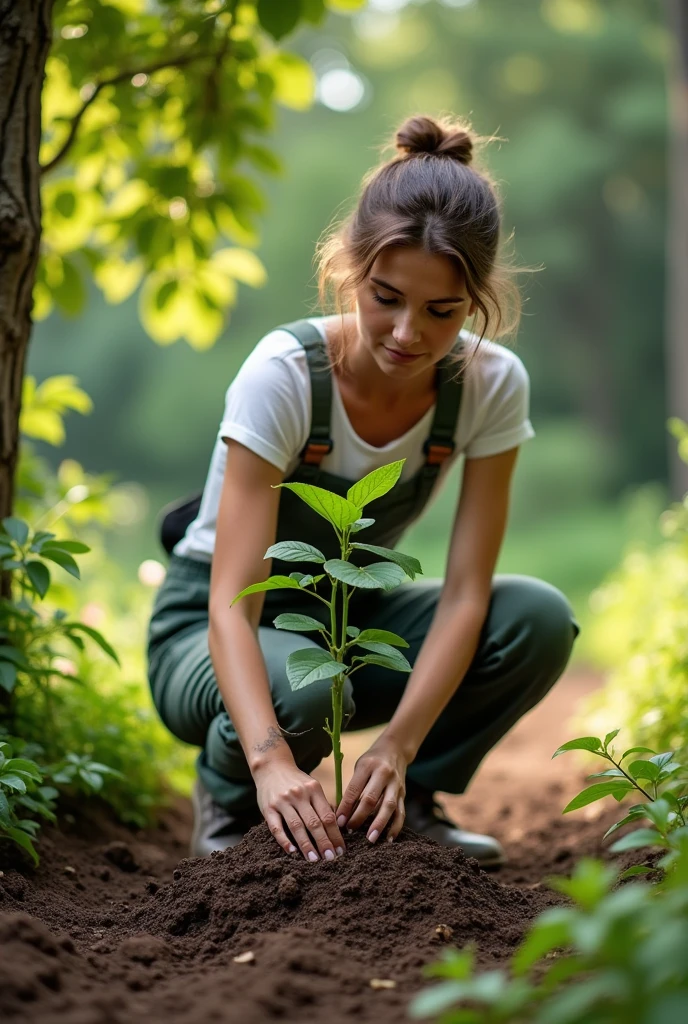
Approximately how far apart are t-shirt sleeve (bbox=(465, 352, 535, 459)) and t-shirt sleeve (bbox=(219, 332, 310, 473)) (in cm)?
43

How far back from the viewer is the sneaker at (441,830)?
7.45 feet

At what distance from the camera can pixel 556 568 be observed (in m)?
10.8

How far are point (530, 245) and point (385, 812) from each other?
14.6 meters

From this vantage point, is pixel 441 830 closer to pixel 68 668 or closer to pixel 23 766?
pixel 23 766

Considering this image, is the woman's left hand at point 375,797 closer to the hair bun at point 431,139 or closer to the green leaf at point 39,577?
the green leaf at point 39,577

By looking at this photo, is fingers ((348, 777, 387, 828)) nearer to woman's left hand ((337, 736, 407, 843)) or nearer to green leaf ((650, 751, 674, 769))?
woman's left hand ((337, 736, 407, 843))

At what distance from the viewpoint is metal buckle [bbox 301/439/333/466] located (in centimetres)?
221

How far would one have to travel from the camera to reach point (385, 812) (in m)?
1.79

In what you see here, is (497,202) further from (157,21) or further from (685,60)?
(685,60)

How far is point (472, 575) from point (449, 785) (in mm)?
510

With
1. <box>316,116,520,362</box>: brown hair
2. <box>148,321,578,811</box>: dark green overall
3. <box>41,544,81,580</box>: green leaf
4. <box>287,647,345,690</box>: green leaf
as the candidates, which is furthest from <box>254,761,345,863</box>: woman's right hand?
<box>316,116,520,362</box>: brown hair

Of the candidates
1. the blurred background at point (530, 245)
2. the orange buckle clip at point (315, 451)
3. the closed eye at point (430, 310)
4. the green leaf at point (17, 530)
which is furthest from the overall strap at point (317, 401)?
the blurred background at point (530, 245)

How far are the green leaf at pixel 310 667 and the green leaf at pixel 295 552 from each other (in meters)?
0.15

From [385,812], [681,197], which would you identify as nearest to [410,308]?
[385,812]
